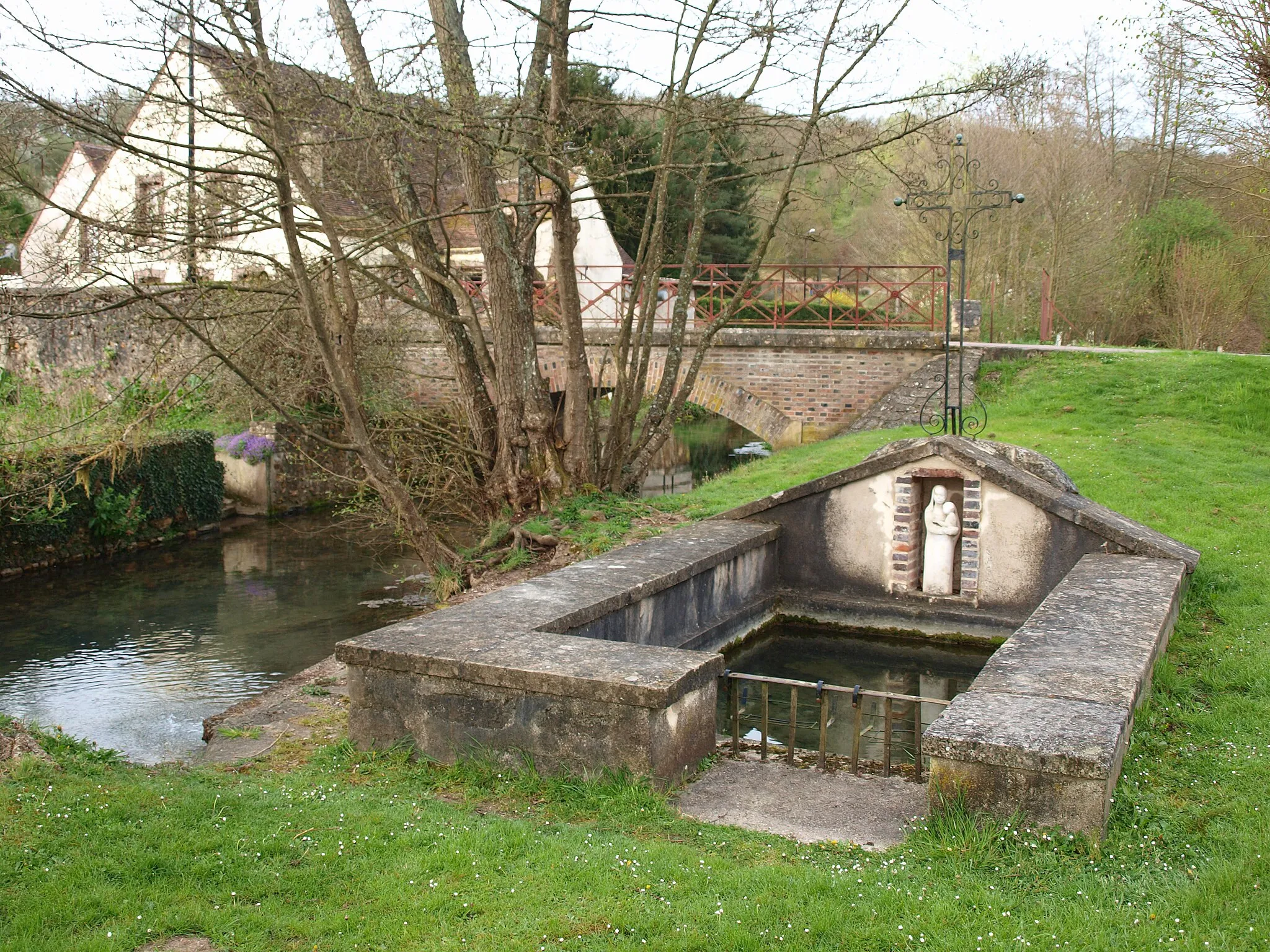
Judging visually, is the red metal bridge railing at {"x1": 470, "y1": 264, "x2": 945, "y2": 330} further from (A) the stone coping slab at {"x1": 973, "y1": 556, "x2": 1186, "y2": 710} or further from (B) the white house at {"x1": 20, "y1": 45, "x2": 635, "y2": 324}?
(A) the stone coping slab at {"x1": 973, "y1": 556, "x2": 1186, "y2": 710}

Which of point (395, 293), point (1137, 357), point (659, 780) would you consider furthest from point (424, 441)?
point (1137, 357)

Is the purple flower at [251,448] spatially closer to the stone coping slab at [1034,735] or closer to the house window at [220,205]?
the house window at [220,205]

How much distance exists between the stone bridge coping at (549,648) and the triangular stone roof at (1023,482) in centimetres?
202

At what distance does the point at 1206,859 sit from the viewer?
12.5 feet

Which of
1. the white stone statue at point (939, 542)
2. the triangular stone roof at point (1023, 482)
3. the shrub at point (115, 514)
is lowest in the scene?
the shrub at point (115, 514)

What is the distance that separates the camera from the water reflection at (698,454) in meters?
23.1

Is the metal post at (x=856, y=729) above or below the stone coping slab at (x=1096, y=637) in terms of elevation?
below

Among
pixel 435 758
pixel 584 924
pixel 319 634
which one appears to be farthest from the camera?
pixel 319 634

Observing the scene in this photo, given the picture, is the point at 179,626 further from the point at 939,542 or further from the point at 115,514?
the point at 939,542

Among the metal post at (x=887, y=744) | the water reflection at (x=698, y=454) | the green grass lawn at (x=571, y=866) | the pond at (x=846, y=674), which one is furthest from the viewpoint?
the water reflection at (x=698, y=454)

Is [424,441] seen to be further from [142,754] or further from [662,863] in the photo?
[662,863]

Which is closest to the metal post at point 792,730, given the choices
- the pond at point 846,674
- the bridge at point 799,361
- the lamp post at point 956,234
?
the pond at point 846,674

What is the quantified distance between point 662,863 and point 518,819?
32.6 inches

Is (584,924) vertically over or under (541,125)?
under
